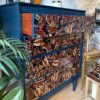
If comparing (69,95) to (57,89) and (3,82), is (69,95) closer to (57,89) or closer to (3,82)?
(57,89)

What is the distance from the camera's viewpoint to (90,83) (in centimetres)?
179

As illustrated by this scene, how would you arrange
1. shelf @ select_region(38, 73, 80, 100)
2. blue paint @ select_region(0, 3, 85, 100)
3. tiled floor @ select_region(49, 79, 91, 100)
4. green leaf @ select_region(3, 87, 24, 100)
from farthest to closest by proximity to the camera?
tiled floor @ select_region(49, 79, 91, 100), shelf @ select_region(38, 73, 80, 100), blue paint @ select_region(0, 3, 85, 100), green leaf @ select_region(3, 87, 24, 100)

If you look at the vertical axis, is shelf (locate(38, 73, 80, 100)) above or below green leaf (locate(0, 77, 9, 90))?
below

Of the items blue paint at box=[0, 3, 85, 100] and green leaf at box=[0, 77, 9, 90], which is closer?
green leaf at box=[0, 77, 9, 90]

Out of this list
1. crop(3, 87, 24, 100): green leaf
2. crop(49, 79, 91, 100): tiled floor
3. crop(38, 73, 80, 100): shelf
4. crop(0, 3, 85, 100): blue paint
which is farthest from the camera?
crop(49, 79, 91, 100): tiled floor

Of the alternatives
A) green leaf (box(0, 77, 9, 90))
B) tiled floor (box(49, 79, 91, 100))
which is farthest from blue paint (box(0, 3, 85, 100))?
tiled floor (box(49, 79, 91, 100))

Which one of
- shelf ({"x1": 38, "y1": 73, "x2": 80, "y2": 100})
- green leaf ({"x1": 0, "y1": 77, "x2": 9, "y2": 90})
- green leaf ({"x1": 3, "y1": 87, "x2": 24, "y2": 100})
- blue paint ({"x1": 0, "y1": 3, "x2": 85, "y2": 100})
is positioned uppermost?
blue paint ({"x1": 0, "y1": 3, "x2": 85, "y2": 100})

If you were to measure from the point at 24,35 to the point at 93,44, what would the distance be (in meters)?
1.29

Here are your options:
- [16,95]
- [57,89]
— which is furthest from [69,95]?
[16,95]

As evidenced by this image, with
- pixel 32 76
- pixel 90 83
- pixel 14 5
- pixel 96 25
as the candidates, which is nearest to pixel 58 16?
A: pixel 14 5

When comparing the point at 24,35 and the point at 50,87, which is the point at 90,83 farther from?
the point at 24,35

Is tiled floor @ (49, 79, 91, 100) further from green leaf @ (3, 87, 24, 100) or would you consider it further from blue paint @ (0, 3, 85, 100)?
green leaf @ (3, 87, 24, 100)

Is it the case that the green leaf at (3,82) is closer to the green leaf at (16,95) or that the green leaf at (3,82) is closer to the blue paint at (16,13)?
the green leaf at (16,95)

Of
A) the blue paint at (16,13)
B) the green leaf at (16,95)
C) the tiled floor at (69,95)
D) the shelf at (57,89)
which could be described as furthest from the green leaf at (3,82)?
the tiled floor at (69,95)
